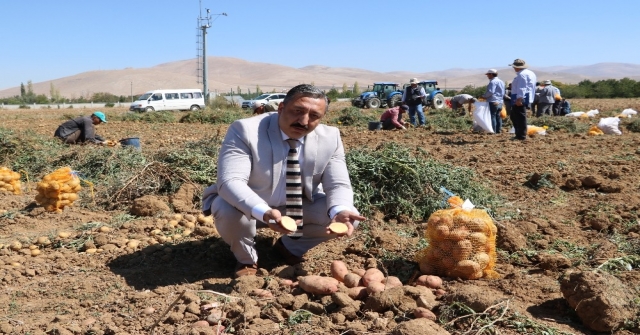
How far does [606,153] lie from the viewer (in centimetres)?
875

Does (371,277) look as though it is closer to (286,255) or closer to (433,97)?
(286,255)

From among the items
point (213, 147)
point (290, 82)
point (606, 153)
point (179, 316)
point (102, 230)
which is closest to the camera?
point (179, 316)

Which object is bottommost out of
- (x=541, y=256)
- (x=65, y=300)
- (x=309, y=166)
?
(x=65, y=300)

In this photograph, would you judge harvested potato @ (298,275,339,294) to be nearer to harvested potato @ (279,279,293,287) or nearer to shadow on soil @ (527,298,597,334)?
harvested potato @ (279,279,293,287)

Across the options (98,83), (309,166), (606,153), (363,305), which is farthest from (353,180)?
(98,83)

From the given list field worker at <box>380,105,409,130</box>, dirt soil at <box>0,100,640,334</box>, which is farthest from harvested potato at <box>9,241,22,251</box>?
field worker at <box>380,105,409,130</box>

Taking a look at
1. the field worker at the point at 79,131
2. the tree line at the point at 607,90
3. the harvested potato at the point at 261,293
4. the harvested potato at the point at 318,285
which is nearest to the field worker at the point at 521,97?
the field worker at the point at 79,131

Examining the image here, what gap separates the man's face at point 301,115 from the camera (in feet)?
11.5

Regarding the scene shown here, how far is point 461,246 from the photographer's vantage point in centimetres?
344

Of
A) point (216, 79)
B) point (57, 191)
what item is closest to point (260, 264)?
point (57, 191)

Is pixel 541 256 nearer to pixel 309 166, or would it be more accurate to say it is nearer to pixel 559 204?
pixel 309 166

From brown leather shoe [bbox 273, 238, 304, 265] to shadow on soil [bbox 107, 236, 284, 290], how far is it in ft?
0.18

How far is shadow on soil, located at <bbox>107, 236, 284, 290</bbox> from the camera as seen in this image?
3.84 metres

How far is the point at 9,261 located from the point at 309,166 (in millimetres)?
2198
